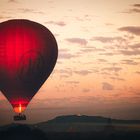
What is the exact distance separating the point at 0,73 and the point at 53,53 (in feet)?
20.0

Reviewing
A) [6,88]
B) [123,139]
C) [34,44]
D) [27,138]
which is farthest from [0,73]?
[123,139]

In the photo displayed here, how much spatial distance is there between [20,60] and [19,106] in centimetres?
480

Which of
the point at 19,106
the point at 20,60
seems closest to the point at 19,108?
→ the point at 19,106

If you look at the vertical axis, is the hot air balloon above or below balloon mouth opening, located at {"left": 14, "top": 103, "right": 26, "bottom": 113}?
above

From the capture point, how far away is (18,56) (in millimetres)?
47688

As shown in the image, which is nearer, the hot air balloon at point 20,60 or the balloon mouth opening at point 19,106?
the balloon mouth opening at point 19,106

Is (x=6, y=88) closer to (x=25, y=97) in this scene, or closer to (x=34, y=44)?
(x=25, y=97)

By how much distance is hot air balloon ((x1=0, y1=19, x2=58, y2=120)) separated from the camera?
47531 millimetres

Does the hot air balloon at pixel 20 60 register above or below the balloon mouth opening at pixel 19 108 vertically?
above

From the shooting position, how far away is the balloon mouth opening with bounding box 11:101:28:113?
47.0 m

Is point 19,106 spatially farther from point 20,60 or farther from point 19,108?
point 20,60

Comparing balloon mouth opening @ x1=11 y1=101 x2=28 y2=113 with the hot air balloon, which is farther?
the hot air balloon

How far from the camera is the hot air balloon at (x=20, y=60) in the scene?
156 ft

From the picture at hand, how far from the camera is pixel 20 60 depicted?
47.6 metres
